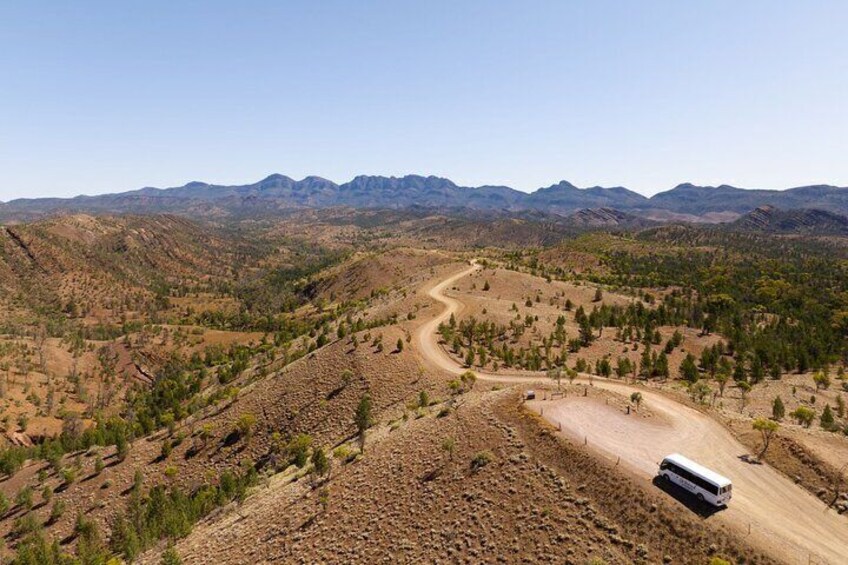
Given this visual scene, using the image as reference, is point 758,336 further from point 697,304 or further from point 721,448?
point 721,448

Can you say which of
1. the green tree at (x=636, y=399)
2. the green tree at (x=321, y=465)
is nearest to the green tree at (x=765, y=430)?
the green tree at (x=636, y=399)

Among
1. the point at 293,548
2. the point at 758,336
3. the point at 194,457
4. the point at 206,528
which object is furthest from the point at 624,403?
the point at 758,336

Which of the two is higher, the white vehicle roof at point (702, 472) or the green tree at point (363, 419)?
the white vehicle roof at point (702, 472)

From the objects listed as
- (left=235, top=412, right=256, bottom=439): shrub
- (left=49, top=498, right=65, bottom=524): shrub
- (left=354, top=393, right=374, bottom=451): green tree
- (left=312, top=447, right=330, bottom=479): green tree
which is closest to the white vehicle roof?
(left=312, top=447, right=330, bottom=479): green tree

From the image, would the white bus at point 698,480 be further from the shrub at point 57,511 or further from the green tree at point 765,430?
the shrub at point 57,511

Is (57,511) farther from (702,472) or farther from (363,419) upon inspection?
(702,472)

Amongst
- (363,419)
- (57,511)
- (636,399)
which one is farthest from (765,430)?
(57,511)
